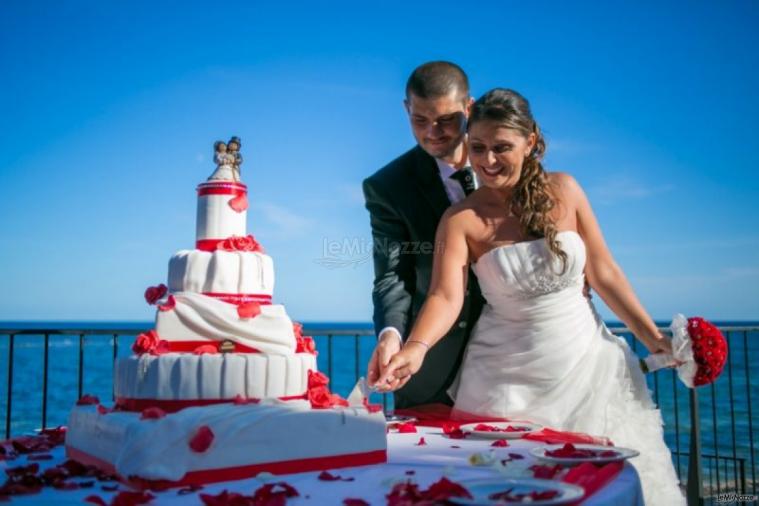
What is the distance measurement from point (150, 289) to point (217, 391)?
1.92 feet

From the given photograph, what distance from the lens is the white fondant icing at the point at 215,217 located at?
254cm

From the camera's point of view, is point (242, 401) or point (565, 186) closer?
point (242, 401)

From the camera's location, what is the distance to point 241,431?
6.44 ft

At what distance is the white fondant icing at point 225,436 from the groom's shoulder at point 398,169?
1.74 m

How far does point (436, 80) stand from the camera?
343 cm

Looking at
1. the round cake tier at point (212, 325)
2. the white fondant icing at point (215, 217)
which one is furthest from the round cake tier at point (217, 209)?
the round cake tier at point (212, 325)

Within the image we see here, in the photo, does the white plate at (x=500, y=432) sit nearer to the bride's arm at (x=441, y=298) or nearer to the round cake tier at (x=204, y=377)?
the bride's arm at (x=441, y=298)

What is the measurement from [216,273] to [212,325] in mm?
197

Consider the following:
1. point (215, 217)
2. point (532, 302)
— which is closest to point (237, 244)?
point (215, 217)

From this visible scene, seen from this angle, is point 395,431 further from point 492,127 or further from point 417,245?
point 492,127

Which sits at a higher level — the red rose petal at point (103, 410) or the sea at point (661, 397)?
the red rose petal at point (103, 410)

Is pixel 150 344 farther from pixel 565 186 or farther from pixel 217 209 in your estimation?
pixel 565 186

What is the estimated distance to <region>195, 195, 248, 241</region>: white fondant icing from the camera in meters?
2.54

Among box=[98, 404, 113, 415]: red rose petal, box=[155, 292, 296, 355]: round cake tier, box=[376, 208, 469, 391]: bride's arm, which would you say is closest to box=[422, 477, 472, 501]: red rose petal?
box=[155, 292, 296, 355]: round cake tier
